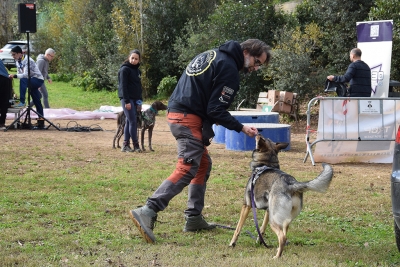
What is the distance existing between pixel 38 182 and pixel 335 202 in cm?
392

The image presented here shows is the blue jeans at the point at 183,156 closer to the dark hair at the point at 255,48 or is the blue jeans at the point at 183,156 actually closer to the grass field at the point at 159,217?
the grass field at the point at 159,217

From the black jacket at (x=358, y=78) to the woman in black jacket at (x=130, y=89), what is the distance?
3.80 metres

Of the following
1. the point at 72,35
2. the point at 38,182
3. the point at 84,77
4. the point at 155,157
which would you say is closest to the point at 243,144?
the point at 155,157

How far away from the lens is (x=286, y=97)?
632 inches

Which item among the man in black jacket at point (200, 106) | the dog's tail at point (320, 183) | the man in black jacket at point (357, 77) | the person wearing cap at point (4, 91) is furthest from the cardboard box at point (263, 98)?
the dog's tail at point (320, 183)

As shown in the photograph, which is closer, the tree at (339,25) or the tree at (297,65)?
the tree at (297,65)

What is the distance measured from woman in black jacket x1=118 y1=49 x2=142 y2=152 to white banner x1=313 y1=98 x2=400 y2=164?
132 inches

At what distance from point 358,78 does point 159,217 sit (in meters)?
6.44

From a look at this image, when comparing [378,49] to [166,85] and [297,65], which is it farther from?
[166,85]

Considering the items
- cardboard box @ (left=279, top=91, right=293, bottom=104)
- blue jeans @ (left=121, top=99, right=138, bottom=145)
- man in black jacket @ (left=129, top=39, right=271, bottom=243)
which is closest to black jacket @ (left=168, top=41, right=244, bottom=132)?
man in black jacket @ (left=129, top=39, right=271, bottom=243)

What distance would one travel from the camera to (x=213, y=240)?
5516 millimetres

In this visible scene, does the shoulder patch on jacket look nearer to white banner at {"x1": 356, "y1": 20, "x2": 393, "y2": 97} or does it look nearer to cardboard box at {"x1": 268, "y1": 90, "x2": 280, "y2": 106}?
white banner at {"x1": 356, "y1": 20, "x2": 393, "y2": 97}

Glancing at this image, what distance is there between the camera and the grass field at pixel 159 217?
496cm

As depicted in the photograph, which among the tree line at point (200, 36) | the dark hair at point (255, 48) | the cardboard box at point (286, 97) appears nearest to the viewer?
the dark hair at point (255, 48)
